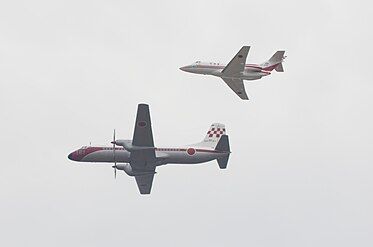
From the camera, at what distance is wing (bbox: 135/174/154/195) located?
333ft

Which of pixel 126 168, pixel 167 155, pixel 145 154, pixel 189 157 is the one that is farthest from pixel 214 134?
pixel 145 154

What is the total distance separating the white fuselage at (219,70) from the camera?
111 metres

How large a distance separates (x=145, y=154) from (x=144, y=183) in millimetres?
11618

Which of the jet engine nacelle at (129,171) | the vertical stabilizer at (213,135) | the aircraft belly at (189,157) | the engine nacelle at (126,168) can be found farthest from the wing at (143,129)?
the vertical stabilizer at (213,135)

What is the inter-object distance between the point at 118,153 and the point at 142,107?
8.11 meters

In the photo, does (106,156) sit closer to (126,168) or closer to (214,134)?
(126,168)

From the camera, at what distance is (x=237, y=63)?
108750mm

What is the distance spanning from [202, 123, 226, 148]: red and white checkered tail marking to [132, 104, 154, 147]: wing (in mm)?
10049

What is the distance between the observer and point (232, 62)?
10869 cm

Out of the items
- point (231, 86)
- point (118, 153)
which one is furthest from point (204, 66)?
point (118, 153)

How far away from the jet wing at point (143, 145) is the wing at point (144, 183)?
15.3 feet

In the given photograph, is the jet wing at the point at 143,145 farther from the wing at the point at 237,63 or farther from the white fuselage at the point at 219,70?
the white fuselage at the point at 219,70

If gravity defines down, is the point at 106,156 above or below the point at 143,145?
below

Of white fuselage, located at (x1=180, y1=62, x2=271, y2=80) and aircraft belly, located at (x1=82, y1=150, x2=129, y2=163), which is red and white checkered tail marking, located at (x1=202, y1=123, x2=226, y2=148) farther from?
white fuselage, located at (x1=180, y1=62, x2=271, y2=80)
